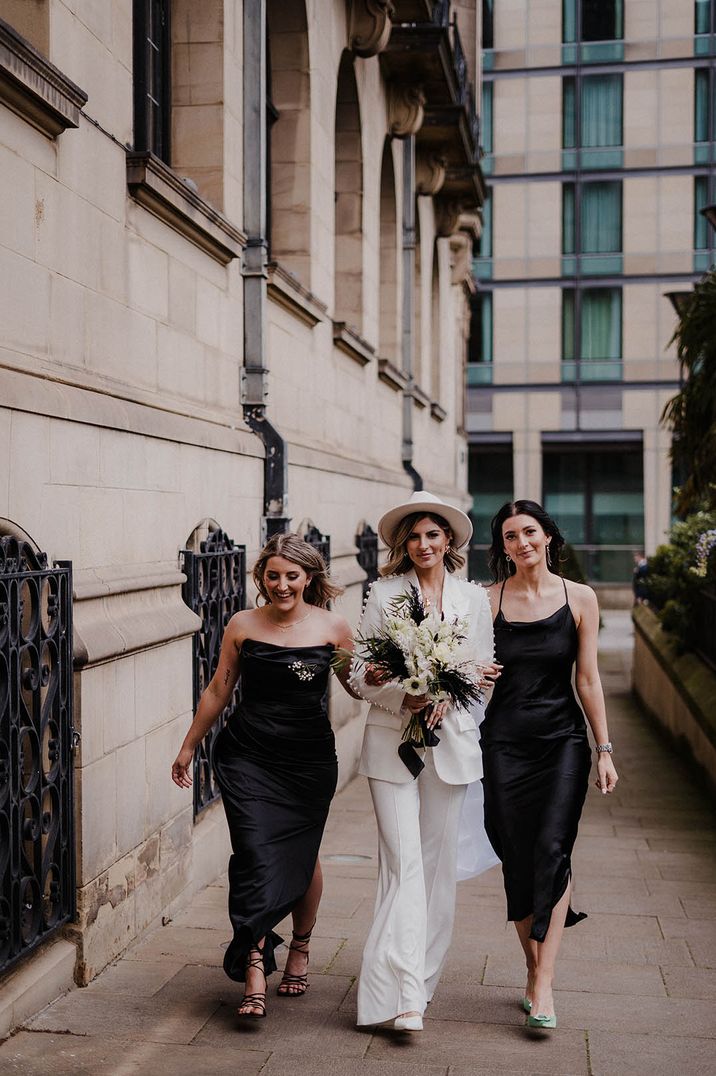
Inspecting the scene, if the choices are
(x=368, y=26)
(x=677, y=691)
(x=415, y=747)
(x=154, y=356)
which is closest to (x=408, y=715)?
(x=415, y=747)

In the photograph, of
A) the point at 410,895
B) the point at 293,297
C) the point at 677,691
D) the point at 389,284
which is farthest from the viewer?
the point at 389,284

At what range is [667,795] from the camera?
12.0 metres

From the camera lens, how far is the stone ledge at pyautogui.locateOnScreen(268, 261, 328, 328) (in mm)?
9352

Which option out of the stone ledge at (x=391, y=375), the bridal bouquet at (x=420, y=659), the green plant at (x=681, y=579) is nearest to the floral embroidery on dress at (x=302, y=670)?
the bridal bouquet at (x=420, y=659)

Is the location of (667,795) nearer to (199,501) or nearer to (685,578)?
(685,578)

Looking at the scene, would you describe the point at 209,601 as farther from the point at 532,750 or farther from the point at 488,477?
the point at 488,477

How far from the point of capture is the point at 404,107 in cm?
1510

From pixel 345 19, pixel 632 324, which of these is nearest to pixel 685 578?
pixel 345 19

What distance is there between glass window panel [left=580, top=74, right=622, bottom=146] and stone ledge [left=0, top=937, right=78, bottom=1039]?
37620 mm

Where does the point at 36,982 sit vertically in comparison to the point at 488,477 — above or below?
below

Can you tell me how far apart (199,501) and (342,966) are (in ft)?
8.81

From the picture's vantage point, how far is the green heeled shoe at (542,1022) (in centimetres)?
509

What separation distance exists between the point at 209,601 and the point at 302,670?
2415mm

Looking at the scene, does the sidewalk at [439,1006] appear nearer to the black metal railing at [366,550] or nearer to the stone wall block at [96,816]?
the stone wall block at [96,816]
